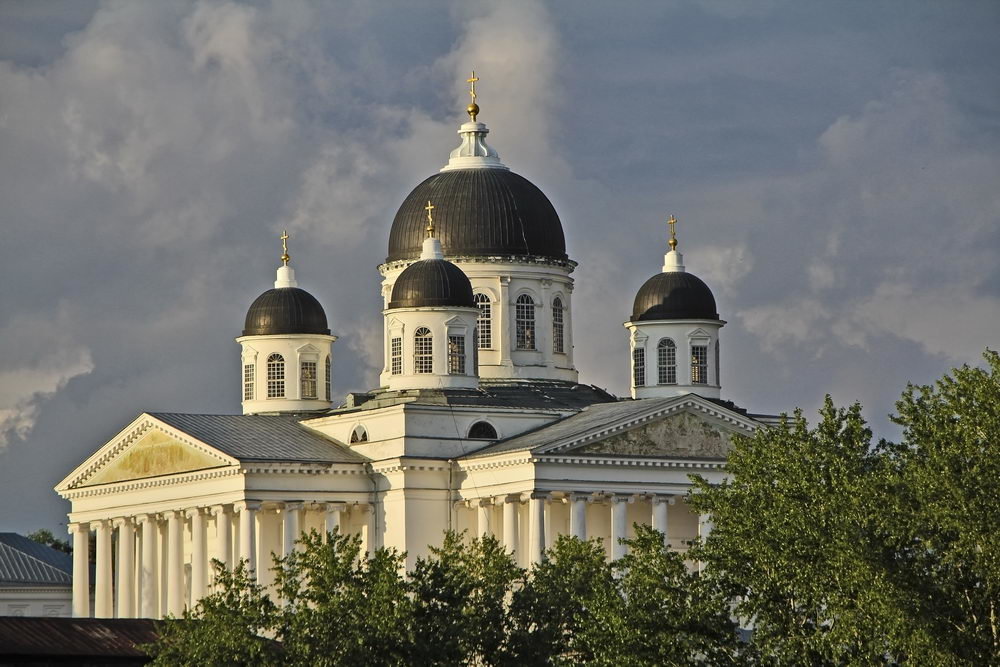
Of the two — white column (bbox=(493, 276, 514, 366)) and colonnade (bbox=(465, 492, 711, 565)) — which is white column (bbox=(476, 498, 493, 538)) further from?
white column (bbox=(493, 276, 514, 366))

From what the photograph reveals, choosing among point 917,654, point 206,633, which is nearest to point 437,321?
point 206,633

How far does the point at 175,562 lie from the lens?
88.8 metres

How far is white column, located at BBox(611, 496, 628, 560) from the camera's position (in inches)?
3280

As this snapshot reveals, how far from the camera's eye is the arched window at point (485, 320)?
92.3 meters

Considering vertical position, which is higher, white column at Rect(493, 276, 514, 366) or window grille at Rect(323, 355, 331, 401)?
white column at Rect(493, 276, 514, 366)

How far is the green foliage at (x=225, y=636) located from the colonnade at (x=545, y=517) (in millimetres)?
18632

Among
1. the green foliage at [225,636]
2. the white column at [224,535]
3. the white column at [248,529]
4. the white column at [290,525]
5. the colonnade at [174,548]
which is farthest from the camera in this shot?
the white column at [224,535]

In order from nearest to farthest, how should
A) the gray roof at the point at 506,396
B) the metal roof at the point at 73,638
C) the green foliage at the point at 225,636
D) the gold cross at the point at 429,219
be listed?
the green foliage at the point at 225,636 < the metal roof at the point at 73,638 < the gray roof at the point at 506,396 < the gold cross at the point at 429,219

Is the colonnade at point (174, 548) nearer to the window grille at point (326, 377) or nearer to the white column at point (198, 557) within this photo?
the white column at point (198, 557)

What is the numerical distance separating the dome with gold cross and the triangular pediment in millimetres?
10512

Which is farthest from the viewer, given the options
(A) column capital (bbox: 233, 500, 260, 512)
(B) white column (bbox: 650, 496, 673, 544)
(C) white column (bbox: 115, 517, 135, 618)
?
(C) white column (bbox: 115, 517, 135, 618)

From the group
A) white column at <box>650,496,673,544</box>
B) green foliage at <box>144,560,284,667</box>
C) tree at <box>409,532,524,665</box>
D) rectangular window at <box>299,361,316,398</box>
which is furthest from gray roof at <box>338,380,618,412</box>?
green foliage at <box>144,560,284,667</box>

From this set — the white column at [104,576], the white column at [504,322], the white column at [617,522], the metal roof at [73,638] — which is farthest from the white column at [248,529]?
the metal roof at [73,638]

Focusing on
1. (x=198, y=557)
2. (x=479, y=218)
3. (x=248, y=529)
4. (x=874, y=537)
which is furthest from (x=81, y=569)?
(x=874, y=537)
